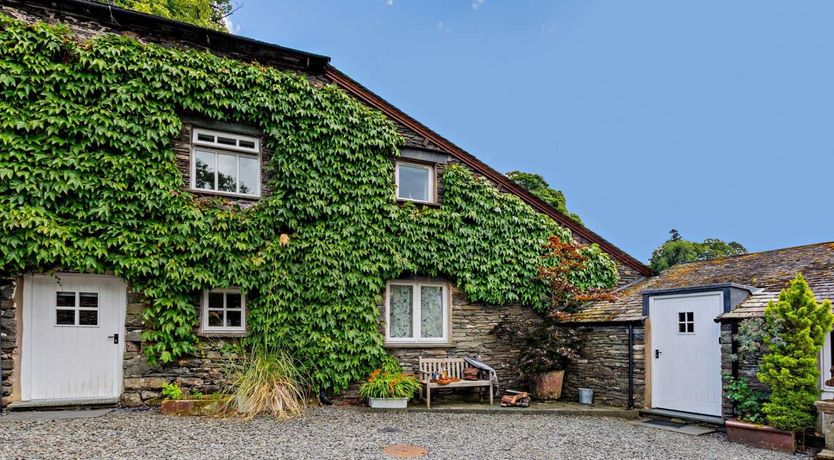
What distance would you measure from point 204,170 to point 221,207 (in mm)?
860

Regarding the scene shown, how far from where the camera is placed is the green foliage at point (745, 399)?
22.9 ft

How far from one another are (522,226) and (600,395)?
12.9 feet

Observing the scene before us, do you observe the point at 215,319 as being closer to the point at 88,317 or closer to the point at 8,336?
the point at 88,317

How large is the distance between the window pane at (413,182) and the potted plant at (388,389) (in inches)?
150

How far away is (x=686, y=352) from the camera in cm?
841

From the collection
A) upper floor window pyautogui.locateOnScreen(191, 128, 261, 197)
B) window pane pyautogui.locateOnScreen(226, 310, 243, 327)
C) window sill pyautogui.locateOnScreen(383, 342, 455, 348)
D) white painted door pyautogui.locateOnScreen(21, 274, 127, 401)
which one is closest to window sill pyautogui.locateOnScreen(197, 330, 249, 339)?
window pane pyautogui.locateOnScreen(226, 310, 243, 327)

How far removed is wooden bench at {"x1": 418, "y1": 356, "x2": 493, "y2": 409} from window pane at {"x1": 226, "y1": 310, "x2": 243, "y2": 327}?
361 centimetres

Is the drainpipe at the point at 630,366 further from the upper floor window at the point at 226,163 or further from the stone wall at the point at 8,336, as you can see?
the stone wall at the point at 8,336

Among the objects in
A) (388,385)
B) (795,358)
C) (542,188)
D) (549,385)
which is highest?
(542,188)

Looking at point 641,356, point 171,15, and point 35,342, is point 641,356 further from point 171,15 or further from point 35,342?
point 171,15

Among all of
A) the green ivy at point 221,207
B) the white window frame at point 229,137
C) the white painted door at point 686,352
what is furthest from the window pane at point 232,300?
the white painted door at point 686,352

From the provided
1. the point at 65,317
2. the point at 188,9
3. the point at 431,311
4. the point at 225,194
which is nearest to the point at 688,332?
the point at 431,311

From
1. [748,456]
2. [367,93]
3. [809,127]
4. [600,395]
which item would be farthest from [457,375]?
[809,127]

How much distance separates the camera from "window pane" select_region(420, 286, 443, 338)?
1038 cm
